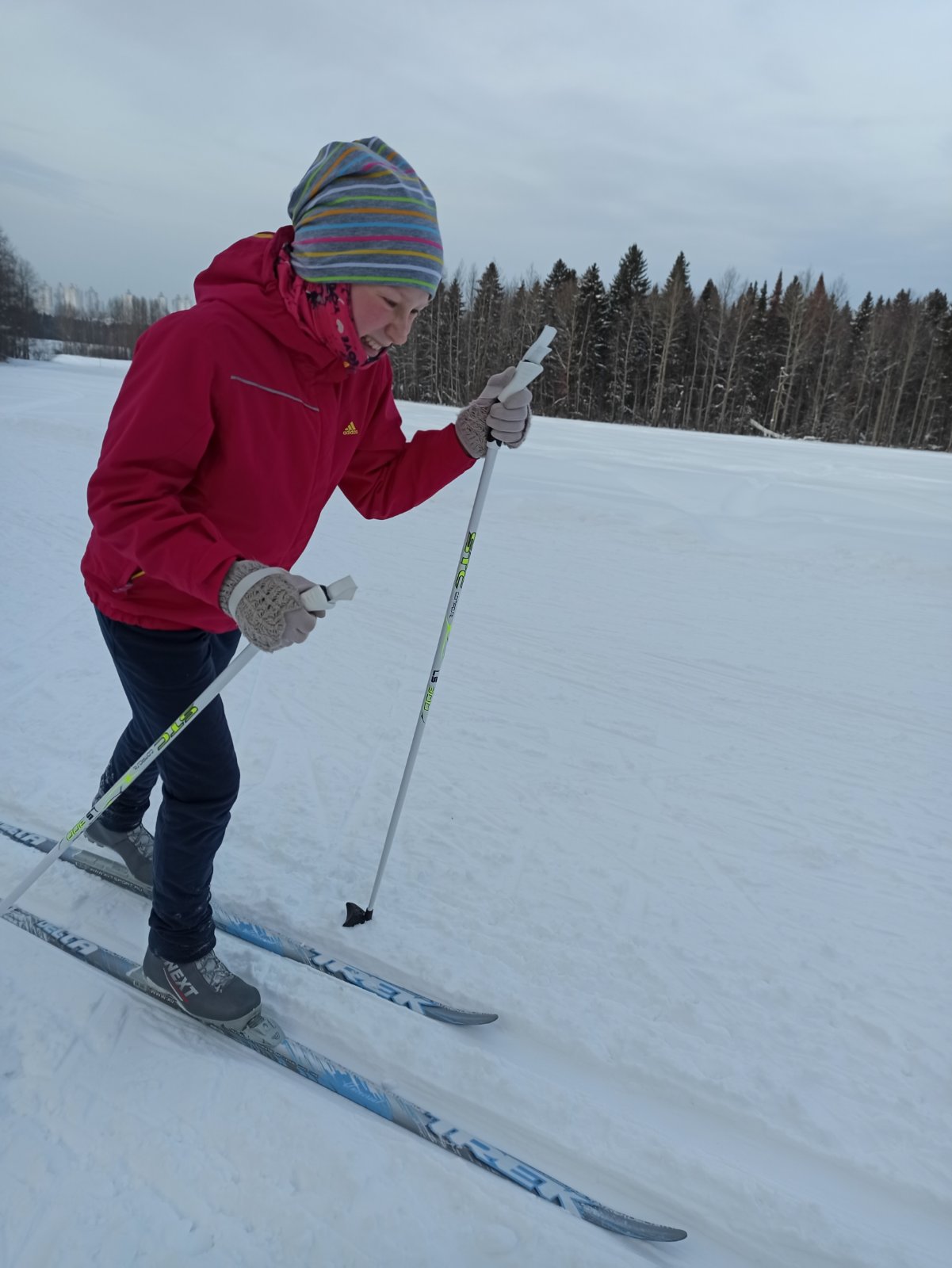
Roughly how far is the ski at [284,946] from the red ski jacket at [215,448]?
42.8 inches

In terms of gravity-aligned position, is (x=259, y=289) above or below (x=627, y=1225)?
above

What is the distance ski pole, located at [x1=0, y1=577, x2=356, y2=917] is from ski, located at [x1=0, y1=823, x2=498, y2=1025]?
0.43m

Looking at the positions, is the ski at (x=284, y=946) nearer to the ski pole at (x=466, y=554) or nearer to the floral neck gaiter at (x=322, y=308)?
the ski pole at (x=466, y=554)

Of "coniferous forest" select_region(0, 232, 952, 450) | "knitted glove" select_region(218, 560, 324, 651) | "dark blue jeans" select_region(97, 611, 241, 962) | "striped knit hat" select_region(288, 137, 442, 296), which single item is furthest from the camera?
"coniferous forest" select_region(0, 232, 952, 450)

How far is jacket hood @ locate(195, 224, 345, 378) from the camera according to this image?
5.57 feet

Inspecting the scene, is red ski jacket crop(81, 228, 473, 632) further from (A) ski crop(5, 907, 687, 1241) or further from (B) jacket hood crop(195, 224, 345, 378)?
(A) ski crop(5, 907, 687, 1241)

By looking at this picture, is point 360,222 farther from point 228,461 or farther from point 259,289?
point 228,461

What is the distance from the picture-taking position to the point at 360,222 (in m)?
1.61

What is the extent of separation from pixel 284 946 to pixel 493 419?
1.81 m

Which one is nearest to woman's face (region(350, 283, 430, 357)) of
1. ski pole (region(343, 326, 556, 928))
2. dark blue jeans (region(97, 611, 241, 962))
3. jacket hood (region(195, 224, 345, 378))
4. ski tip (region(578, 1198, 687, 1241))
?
jacket hood (region(195, 224, 345, 378))

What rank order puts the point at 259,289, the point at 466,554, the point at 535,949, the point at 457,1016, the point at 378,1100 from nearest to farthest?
the point at 259,289 < the point at 378,1100 < the point at 457,1016 < the point at 535,949 < the point at 466,554

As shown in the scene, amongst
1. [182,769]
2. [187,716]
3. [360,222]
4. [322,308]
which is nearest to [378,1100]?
[182,769]

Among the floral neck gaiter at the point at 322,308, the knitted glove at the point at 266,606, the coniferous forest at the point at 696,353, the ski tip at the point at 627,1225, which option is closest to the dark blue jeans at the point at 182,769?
the knitted glove at the point at 266,606

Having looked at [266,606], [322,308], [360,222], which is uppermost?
[360,222]
